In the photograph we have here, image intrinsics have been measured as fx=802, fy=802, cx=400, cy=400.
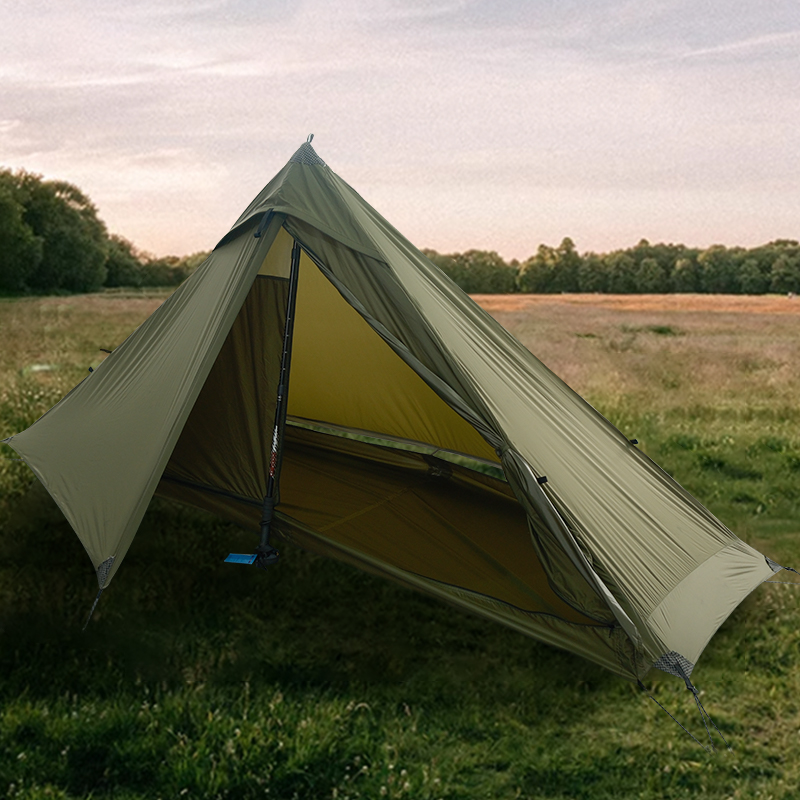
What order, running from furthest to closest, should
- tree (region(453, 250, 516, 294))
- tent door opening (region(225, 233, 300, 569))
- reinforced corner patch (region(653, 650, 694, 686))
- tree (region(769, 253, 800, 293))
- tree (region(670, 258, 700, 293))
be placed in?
tree (region(670, 258, 700, 293)) < tree (region(769, 253, 800, 293)) < tree (region(453, 250, 516, 294)) < tent door opening (region(225, 233, 300, 569)) < reinforced corner patch (region(653, 650, 694, 686))

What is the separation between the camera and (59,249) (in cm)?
3750

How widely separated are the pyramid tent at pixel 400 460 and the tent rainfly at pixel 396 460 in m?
0.01

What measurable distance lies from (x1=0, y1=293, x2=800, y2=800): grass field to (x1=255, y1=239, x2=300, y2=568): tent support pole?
141 mm

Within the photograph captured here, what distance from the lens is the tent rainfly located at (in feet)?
11.6

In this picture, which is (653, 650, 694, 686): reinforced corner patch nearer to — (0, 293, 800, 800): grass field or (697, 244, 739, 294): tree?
(0, 293, 800, 800): grass field

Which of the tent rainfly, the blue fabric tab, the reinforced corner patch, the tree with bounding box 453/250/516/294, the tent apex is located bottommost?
the reinforced corner patch

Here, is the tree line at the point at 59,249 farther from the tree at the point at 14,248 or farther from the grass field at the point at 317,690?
the grass field at the point at 317,690

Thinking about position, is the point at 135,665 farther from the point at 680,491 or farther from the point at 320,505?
the point at 680,491

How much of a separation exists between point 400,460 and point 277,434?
1399mm

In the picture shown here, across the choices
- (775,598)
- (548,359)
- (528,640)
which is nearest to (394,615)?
(528,640)

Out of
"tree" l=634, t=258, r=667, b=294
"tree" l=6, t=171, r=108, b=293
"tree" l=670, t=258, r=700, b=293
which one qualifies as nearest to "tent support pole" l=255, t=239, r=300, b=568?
"tree" l=6, t=171, r=108, b=293

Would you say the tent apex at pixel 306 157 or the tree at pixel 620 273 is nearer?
the tent apex at pixel 306 157

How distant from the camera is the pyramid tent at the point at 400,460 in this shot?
3541 mm

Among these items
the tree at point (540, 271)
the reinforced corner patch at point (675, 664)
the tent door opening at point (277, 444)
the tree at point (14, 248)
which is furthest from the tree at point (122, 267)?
the reinforced corner patch at point (675, 664)
